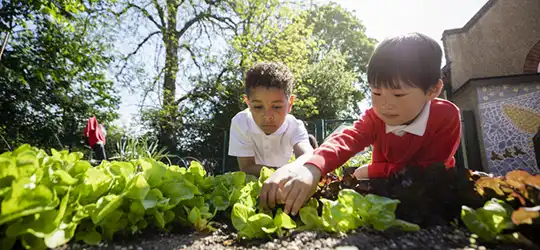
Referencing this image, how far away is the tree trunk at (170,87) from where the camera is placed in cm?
1039

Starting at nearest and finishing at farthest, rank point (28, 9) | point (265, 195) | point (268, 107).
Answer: point (265, 195)
point (268, 107)
point (28, 9)

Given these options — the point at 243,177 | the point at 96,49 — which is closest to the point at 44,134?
the point at 96,49

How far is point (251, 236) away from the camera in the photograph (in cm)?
103

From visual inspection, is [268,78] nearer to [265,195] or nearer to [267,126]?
[267,126]

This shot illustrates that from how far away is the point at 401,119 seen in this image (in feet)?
4.98

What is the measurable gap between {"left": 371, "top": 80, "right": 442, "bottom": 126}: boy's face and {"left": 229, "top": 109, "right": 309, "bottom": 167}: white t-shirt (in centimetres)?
115

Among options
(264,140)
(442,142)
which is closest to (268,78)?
(264,140)

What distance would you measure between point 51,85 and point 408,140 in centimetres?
987

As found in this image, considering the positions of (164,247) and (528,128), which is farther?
(528,128)

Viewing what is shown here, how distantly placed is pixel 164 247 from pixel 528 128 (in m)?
8.36

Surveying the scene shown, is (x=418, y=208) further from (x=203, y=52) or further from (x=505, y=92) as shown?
(x=203, y=52)

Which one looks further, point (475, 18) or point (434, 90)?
point (475, 18)

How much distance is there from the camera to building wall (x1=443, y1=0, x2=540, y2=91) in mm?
8875

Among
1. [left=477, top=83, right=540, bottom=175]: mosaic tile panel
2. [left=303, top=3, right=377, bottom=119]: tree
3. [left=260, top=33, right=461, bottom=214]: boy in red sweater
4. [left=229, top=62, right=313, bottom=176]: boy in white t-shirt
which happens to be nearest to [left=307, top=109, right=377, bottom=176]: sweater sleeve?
[left=260, top=33, right=461, bottom=214]: boy in red sweater
